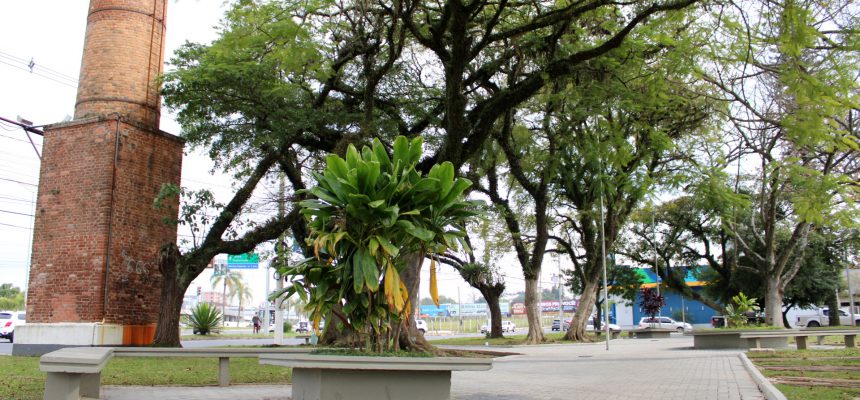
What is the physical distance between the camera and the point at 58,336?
15617 mm

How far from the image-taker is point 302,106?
57.1ft

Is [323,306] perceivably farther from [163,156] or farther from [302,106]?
[163,156]

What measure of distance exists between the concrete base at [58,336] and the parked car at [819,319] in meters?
44.0

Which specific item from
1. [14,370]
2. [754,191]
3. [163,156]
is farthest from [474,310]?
[14,370]

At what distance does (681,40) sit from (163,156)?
13.5m

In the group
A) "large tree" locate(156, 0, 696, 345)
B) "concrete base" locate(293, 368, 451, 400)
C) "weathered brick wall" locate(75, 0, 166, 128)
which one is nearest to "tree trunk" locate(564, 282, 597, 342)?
"large tree" locate(156, 0, 696, 345)

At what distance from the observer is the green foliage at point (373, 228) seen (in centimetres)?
696

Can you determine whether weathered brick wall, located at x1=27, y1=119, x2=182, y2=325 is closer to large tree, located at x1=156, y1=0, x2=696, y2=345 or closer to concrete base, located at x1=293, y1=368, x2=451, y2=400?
large tree, located at x1=156, y1=0, x2=696, y2=345

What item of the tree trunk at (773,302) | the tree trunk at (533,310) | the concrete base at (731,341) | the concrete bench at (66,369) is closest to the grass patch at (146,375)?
the concrete bench at (66,369)

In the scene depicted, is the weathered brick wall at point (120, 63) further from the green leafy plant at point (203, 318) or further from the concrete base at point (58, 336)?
the green leafy plant at point (203, 318)

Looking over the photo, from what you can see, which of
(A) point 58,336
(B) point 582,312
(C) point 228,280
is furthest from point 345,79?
(C) point 228,280

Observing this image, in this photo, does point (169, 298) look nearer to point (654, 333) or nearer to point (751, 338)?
point (751, 338)

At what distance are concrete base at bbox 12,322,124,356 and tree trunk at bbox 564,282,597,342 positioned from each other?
63.2 feet

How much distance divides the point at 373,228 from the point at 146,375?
591cm
